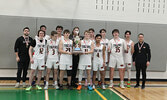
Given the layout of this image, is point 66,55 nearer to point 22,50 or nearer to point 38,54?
point 38,54

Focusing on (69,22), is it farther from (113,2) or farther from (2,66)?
(2,66)

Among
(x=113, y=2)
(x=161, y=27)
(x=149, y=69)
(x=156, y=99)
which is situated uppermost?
(x=113, y=2)

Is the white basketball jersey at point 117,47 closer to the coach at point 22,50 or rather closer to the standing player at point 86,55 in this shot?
the standing player at point 86,55

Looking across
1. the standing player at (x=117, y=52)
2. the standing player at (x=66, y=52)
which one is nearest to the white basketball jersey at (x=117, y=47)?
the standing player at (x=117, y=52)

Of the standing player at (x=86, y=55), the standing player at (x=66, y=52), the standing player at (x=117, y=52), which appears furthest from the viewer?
the standing player at (x=117, y=52)

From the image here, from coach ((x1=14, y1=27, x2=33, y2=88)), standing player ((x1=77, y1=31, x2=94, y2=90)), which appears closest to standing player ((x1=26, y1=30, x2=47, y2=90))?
coach ((x1=14, y1=27, x2=33, y2=88))

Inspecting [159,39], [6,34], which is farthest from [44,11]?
[159,39]

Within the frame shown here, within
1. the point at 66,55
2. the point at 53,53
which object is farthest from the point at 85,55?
the point at 53,53

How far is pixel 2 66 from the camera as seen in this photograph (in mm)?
5836

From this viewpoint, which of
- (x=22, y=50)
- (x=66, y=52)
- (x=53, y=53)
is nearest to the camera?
(x=66, y=52)

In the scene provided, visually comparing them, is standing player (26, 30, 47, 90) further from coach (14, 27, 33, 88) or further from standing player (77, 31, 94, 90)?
standing player (77, 31, 94, 90)

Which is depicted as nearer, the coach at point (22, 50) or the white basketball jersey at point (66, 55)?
the white basketball jersey at point (66, 55)

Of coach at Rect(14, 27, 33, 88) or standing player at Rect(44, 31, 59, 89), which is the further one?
coach at Rect(14, 27, 33, 88)

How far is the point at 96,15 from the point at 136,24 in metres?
1.64
